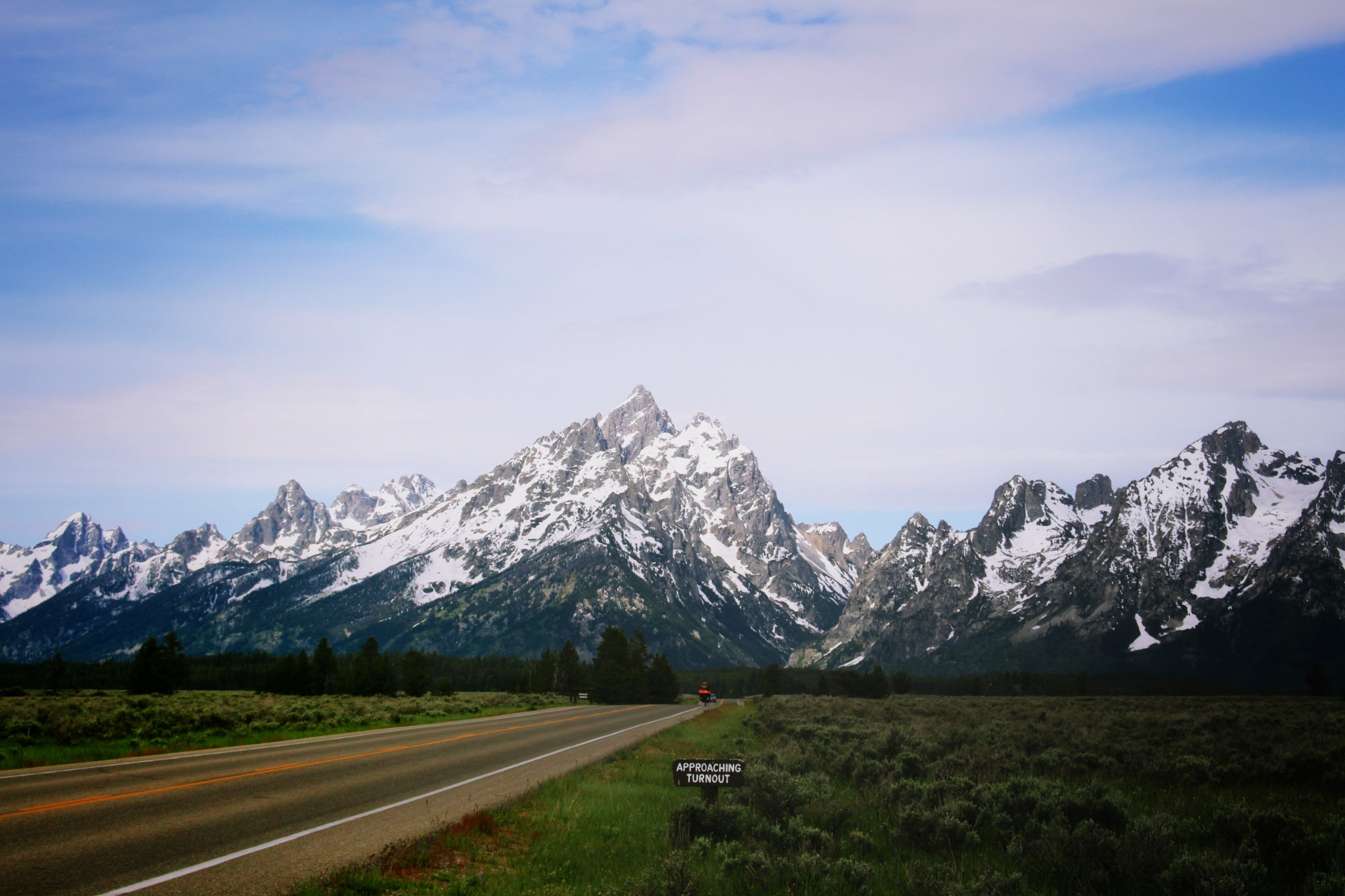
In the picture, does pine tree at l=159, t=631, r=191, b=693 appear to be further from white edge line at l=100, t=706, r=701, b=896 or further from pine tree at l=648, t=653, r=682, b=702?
white edge line at l=100, t=706, r=701, b=896

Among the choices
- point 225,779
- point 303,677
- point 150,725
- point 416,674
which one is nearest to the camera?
point 225,779

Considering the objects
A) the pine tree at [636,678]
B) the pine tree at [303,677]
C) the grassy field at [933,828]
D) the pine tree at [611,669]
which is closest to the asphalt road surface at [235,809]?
the grassy field at [933,828]

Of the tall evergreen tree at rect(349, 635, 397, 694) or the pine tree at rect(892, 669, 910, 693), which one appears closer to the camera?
the tall evergreen tree at rect(349, 635, 397, 694)

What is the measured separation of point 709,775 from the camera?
15086mm

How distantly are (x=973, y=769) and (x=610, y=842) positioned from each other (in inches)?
390

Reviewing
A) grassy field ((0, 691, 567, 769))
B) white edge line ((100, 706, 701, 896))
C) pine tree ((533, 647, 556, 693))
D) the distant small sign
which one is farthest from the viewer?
pine tree ((533, 647, 556, 693))

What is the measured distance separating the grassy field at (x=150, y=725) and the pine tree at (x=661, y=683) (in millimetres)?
52410

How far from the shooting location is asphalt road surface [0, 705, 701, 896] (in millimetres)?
9383

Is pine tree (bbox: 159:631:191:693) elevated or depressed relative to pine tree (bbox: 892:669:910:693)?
elevated

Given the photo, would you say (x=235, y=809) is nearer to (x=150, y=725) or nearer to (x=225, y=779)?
(x=225, y=779)

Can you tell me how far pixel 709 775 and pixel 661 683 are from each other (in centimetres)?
8235

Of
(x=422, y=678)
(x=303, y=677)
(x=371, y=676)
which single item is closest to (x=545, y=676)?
(x=422, y=678)

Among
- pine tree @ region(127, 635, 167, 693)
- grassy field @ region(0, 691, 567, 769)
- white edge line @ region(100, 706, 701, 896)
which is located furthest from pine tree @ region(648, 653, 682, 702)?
white edge line @ region(100, 706, 701, 896)

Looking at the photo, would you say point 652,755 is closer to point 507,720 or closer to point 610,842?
point 610,842
